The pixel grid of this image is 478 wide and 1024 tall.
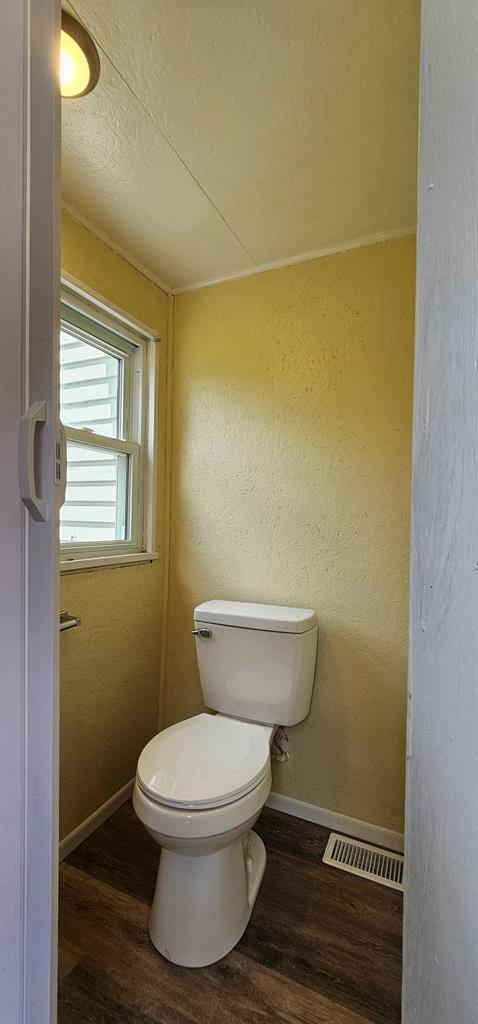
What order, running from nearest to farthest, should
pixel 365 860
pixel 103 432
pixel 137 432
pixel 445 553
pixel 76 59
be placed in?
pixel 445 553 → pixel 76 59 → pixel 365 860 → pixel 103 432 → pixel 137 432

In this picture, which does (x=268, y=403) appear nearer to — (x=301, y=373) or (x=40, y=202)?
(x=301, y=373)

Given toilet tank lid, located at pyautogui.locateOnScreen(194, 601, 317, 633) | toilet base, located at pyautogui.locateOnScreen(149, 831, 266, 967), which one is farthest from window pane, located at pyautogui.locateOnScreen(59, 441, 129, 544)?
toilet base, located at pyautogui.locateOnScreen(149, 831, 266, 967)

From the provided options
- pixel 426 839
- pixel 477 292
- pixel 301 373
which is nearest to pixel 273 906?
pixel 426 839

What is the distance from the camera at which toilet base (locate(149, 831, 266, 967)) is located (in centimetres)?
102

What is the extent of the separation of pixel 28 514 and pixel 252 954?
129 cm

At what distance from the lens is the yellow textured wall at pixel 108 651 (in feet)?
4.37

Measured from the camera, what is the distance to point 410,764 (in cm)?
38

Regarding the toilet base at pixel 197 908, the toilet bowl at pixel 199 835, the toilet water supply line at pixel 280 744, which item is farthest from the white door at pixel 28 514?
the toilet water supply line at pixel 280 744

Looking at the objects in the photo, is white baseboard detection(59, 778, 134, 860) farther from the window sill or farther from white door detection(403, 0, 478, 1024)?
white door detection(403, 0, 478, 1024)

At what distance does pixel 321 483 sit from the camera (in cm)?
148

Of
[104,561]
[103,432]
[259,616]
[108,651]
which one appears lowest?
[108,651]

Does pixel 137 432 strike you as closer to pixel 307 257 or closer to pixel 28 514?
pixel 307 257

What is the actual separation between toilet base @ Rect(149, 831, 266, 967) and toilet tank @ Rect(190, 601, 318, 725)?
0.41 meters

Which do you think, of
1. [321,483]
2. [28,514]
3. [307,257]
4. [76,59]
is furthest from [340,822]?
[76,59]
